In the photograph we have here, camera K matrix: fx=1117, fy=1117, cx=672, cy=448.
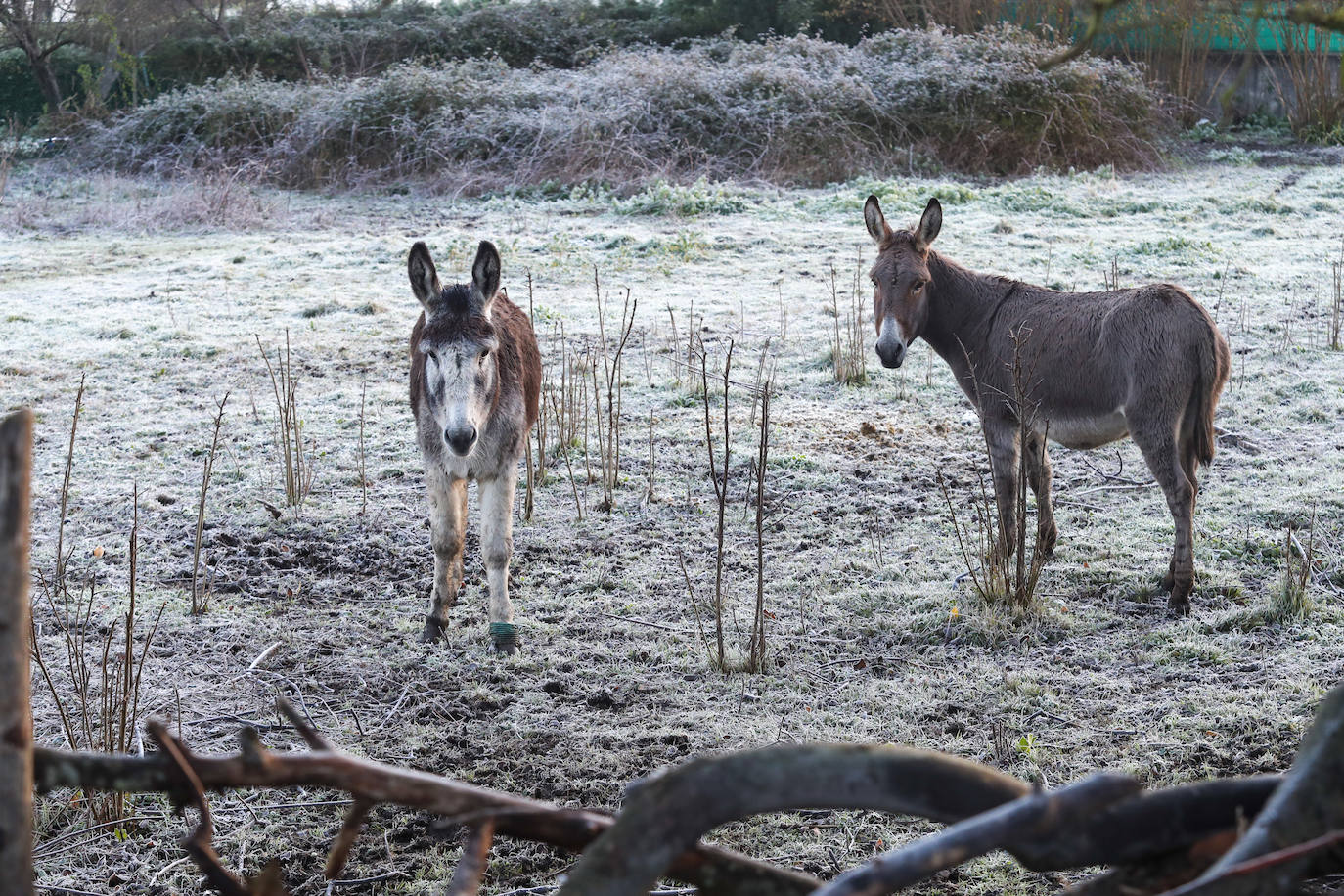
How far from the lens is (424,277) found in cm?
502

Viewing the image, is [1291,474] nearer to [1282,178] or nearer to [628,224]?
[628,224]

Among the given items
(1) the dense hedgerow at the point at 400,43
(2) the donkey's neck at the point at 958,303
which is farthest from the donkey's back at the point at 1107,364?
(1) the dense hedgerow at the point at 400,43

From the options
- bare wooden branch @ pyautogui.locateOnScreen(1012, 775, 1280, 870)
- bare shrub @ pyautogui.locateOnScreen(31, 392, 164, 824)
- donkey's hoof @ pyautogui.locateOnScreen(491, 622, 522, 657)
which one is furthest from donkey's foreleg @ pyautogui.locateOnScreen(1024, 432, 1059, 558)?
bare wooden branch @ pyautogui.locateOnScreen(1012, 775, 1280, 870)

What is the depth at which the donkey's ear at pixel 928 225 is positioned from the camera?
6.04m

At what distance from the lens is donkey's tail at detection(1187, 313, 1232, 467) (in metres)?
5.05

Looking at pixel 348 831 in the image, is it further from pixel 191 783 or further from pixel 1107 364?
pixel 1107 364

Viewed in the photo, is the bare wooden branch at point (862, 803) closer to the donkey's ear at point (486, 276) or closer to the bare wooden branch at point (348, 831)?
the bare wooden branch at point (348, 831)

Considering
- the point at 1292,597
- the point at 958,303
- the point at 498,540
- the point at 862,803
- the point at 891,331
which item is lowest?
the point at 1292,597

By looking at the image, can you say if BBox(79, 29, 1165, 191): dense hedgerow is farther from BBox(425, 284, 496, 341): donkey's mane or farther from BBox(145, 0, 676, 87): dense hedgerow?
BBox(425, 284, 496, 341): donkey's mane

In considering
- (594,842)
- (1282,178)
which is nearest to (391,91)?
(1282,178)

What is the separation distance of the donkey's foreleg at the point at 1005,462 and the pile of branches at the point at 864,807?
438 cm

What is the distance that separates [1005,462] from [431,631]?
3.02 meters

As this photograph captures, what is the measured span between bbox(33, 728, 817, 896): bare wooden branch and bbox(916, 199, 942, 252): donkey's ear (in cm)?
503

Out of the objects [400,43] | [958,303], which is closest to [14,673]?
[958,303]
